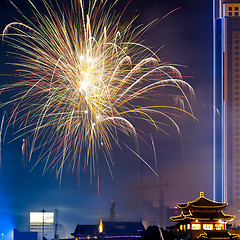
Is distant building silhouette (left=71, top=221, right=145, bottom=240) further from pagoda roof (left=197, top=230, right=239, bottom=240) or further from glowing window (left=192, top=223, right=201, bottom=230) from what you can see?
pagoda roof (left=197, top=230, right=239, bottom=240)

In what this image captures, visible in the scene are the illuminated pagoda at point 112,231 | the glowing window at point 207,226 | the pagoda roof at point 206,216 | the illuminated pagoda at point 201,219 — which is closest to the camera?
the pagoda roof at point 206,216

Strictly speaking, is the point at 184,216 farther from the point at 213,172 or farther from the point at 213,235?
the point at 213,172

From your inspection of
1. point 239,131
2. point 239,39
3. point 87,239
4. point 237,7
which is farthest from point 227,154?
point 87,239

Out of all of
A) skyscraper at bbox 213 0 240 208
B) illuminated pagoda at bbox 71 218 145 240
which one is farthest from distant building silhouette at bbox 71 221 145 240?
skyscraper at bbox 213 0 240 208

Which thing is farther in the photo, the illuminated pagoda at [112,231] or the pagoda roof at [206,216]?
the illuminated pagoda at [112,231]

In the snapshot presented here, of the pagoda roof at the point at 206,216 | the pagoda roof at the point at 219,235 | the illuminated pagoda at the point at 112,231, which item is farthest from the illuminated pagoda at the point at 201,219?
the illuminated pagoda at the point at 112,231

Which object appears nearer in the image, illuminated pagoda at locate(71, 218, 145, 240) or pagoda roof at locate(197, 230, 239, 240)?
pagoda roof at locate(197, 230, 239, 240)

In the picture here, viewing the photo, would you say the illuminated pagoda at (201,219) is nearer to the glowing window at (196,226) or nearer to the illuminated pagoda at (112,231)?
the glowing window at (196,226)

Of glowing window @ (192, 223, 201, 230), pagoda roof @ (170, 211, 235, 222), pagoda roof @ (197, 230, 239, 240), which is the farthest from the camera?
glowing window @ (192, 223, 201, 230)
